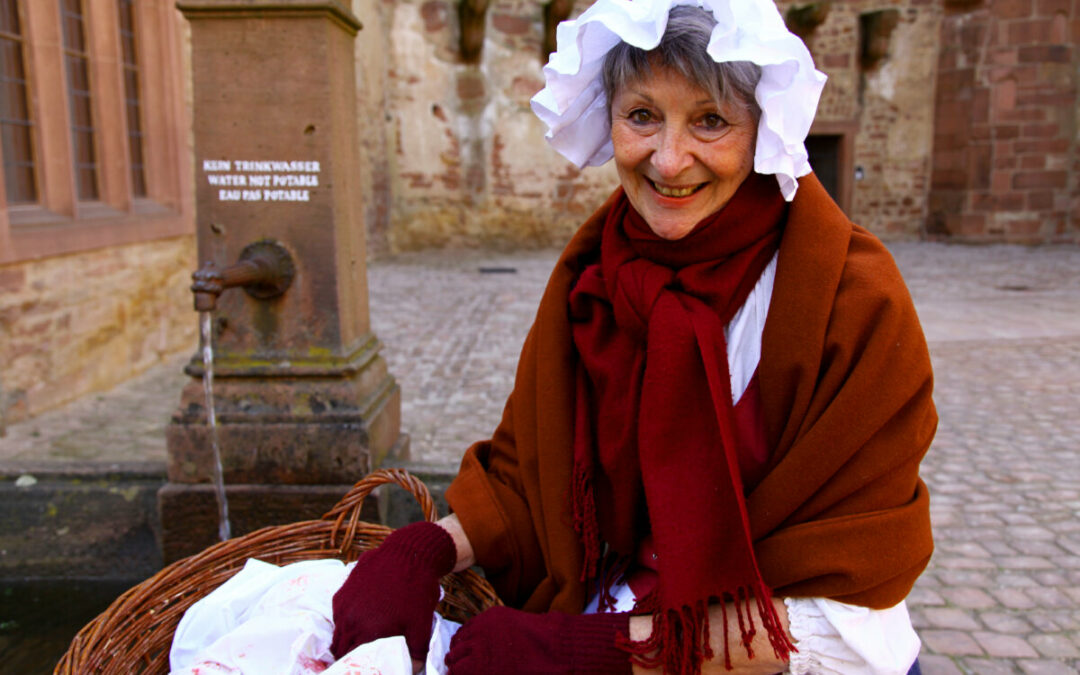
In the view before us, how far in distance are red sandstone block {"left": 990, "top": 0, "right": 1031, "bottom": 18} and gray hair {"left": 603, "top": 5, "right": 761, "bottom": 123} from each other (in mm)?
15019

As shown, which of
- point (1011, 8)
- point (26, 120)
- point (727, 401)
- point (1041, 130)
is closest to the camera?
point (727, 401)

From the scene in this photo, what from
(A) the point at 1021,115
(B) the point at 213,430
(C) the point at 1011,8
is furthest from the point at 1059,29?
(B) the point at 213,430

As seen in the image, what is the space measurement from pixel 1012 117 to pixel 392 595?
15237mm

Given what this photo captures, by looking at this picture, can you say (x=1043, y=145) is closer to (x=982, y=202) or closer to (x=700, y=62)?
(x=982, y=202)

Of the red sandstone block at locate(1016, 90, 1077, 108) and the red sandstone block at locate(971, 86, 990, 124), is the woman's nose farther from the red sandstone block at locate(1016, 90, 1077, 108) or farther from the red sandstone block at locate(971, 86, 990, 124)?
the red sandstone block at locate(1016, 90, 1077, 108)

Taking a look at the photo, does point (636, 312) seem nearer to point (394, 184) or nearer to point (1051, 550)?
point (1051, 550)

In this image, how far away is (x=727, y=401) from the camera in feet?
4.65

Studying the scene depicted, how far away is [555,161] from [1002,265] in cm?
671

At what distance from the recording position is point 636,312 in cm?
153

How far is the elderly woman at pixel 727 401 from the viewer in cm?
136

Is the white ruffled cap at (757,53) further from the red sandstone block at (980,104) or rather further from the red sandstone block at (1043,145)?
the red sandstone block at (1043,145)

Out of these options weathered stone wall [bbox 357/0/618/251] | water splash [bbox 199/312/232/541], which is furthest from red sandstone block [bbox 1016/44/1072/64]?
water splash [bbox 199/312/232/541]

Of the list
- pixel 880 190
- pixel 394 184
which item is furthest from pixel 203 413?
pixel 880 190

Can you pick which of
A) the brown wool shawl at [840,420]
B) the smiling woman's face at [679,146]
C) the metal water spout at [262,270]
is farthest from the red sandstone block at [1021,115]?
the smiling woman's face at [679,146]
